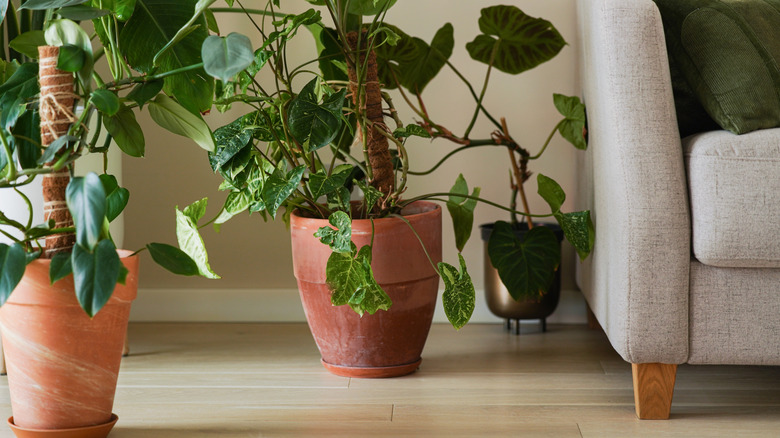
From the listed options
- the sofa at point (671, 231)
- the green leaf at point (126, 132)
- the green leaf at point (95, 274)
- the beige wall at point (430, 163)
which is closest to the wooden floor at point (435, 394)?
the sofa at point (671, 231)

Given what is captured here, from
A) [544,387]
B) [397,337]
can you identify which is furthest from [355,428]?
[544,387]

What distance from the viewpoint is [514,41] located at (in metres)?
1.67

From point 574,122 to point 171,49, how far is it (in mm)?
829

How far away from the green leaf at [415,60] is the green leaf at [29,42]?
27.4 inches

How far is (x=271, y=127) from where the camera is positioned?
1.41 meters

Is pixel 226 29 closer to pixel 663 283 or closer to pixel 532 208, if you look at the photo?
pixel 532 208

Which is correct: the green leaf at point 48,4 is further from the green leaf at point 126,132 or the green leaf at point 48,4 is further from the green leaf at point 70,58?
the green leaf at point 126,132

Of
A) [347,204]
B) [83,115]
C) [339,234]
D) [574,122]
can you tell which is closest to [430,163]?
[574,122]

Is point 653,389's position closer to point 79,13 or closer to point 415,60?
point 415,60

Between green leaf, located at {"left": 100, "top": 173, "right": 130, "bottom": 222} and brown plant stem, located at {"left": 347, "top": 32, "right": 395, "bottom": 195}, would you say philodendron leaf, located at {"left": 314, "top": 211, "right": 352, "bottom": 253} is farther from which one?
green leaf, located at {"left": 100, "top": 173, "right": 130, "bottom": 222}

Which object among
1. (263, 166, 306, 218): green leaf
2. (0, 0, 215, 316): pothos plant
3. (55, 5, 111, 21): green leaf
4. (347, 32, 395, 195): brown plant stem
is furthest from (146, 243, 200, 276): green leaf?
(347, 32, 395, 195): brown plant stem

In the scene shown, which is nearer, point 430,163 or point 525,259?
point 525,259

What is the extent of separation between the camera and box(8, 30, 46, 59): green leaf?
45.7 inches

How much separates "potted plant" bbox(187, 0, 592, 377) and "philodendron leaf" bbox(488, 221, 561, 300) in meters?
0.01
